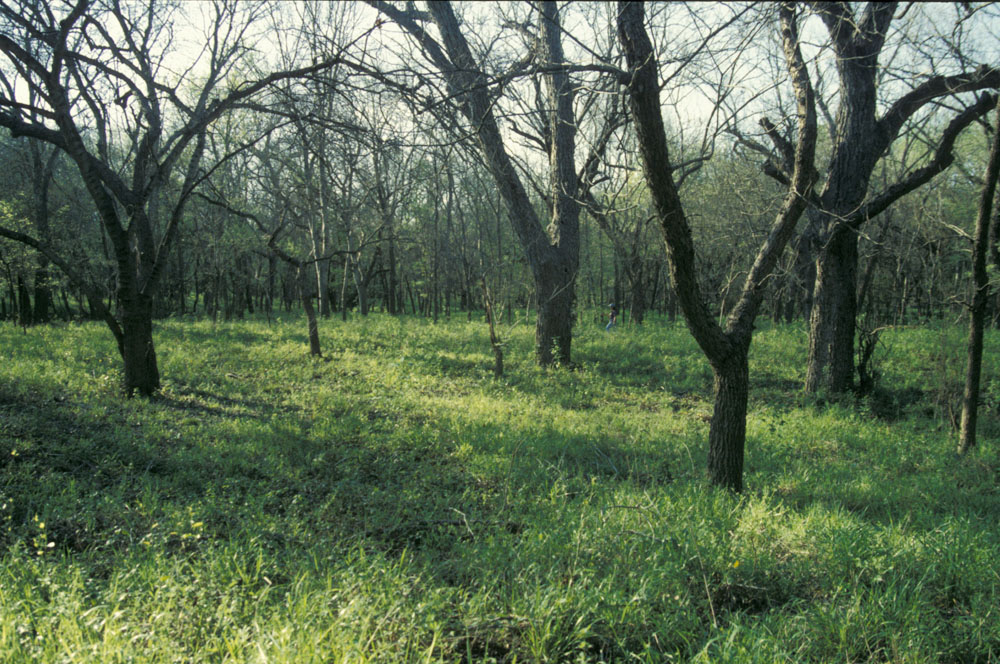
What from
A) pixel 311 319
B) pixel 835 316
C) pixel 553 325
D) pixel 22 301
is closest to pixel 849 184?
pixel 835 316

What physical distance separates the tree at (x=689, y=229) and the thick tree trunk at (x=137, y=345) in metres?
7.17

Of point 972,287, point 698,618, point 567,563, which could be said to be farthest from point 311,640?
point 972,287

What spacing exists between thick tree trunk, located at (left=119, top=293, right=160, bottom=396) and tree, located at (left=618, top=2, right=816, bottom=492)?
23.5ft

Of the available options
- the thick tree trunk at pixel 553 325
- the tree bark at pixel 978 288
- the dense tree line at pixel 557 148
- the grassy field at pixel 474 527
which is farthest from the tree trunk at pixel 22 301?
the tree bark at pixel 978 288

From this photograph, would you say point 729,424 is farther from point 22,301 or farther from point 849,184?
point 22,301

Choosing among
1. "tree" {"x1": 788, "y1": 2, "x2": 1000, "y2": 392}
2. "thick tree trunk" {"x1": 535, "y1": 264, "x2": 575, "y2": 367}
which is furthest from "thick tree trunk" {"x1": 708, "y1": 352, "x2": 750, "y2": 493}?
"thick tree trunk" {"x1": 535, "y1": 264, "x2": 575, "y2": 367}

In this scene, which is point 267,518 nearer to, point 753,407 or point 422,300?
point 753,407

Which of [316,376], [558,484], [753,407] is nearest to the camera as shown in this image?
[558,484]

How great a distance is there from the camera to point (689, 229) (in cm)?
420

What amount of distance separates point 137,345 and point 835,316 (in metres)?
10.9

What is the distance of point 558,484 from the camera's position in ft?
Answer: 16.2

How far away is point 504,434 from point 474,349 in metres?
6.26

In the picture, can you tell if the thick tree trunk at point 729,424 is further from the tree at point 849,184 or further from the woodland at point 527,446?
the tree at point 849,184

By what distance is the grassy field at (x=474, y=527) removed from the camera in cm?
256
